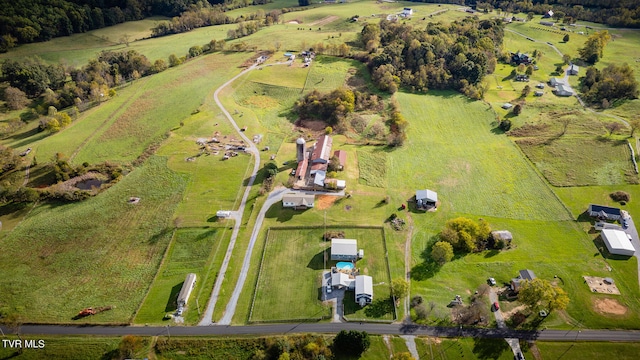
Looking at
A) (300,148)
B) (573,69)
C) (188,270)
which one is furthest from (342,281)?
(573,69)

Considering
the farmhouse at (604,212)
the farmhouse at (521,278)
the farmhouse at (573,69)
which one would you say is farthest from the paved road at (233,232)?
the farmhouse at (573,69)

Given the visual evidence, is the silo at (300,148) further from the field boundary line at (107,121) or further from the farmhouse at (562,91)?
the farmhouse at (562,91)

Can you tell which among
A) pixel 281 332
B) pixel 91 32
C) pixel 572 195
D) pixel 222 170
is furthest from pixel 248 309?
pixel 91 32

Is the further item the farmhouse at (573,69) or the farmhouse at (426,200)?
the farmhouse at (573,69)

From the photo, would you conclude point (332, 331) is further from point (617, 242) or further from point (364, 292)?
point (617, 242)

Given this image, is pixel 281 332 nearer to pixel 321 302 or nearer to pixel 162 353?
pixel 321 302

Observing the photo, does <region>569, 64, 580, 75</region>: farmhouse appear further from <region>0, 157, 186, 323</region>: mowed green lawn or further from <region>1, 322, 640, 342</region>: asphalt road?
<region>0, 157, 186, 323</region>: mowed green lawn

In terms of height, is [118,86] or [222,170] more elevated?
[118,86]
